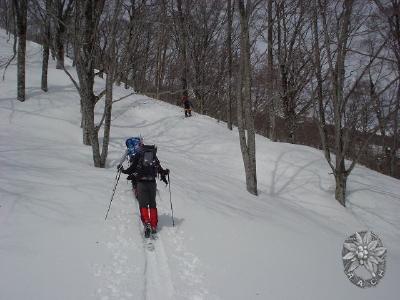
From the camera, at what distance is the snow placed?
541 cm

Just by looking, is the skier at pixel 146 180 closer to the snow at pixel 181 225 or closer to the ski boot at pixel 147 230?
the ski boot at pixel 147 230

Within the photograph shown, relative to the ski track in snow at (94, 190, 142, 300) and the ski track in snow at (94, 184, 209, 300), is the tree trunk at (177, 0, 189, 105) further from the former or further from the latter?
the ski track in snow at (94, 190, 142, 300)

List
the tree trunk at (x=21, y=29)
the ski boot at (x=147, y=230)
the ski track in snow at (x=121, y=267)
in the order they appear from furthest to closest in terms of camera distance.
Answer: the tree trunk at (x=21, y=29) → the ski boot at (x=147, y=230) → the ski track in snow at (x=121, y=267)

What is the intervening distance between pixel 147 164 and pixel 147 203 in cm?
76

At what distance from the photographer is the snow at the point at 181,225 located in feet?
17.8

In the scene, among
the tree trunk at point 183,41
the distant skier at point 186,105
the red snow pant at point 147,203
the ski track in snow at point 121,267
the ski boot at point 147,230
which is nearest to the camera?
the ski track in snow at point 121,267

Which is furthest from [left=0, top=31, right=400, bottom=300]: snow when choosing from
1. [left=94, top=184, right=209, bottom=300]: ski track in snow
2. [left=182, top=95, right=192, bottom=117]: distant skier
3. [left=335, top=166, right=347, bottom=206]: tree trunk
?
[left=182, top=95, right=192, bottom=117]: distant skier

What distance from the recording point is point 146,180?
23.8 ft

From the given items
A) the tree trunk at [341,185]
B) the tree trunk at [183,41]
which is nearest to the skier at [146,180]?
the tree trunk at [341,185]

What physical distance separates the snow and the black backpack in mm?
1094

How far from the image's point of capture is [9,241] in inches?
221

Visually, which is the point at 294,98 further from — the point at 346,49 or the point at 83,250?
the point at 83,250

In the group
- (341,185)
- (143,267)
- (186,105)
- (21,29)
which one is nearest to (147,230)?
(143,267)

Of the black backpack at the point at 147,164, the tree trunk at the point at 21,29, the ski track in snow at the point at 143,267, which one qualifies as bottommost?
the ski track in snow at the point at 143,267
